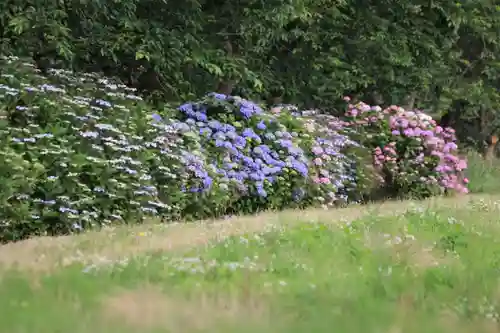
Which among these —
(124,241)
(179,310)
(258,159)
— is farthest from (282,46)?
(179,310)

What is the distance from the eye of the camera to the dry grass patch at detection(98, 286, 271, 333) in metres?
3.22

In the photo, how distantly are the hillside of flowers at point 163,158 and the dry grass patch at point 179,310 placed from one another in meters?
3.05

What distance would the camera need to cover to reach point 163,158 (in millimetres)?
7820

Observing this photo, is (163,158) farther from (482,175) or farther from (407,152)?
(482,175)

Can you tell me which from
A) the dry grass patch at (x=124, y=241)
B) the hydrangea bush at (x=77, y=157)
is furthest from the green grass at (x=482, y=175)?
the hydrangea bush at (x=77, y=157)

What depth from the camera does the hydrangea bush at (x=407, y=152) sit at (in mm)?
11641

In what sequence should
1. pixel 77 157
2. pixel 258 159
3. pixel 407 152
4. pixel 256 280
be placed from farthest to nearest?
pixel 407 152, pixel 258 159, pixel 77 157, pixel 256 280

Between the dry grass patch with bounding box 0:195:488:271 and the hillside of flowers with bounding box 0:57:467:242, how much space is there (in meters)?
0.63

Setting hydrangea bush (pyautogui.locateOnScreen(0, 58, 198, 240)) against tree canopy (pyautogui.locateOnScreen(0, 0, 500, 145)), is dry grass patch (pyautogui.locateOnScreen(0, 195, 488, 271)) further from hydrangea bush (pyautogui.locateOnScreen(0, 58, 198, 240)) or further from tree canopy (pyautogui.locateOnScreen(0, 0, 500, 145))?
tree canopy (pyautogui.locateOnScreen(0, 0, 500, 145))

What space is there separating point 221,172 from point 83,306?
5.07m

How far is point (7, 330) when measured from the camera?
3068mm

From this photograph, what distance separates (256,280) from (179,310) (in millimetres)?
785

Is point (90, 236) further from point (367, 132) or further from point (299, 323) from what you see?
point (367, 132)

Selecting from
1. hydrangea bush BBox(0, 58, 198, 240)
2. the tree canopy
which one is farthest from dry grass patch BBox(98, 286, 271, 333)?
the tree canopy
